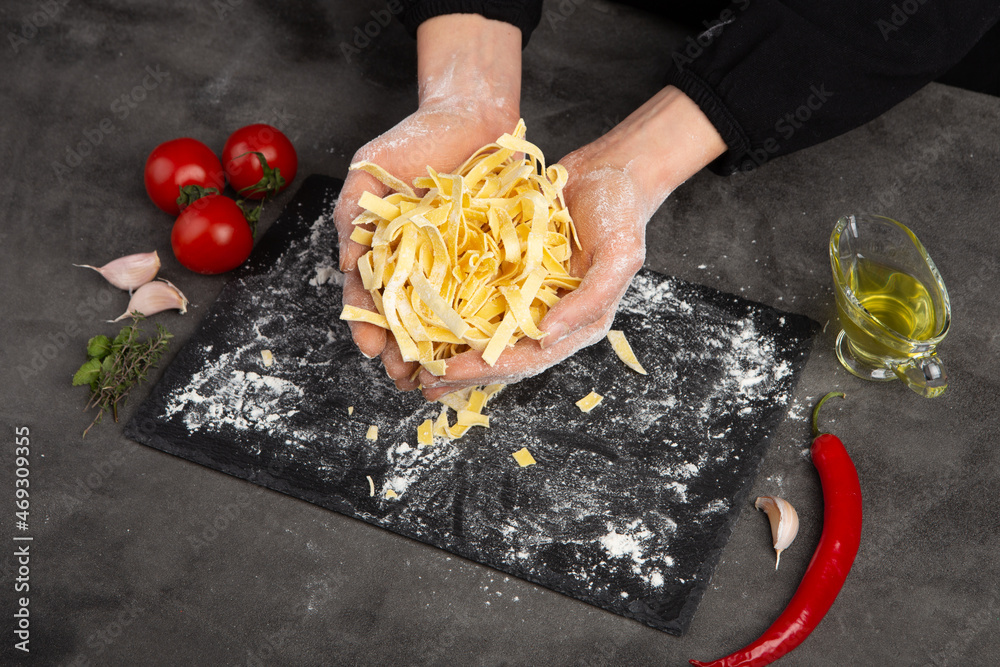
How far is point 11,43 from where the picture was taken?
2.76m

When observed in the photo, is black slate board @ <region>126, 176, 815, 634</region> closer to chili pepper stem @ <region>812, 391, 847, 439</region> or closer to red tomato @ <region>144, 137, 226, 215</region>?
chili pepper stem @ <region>812, 391, 847, 439</region>

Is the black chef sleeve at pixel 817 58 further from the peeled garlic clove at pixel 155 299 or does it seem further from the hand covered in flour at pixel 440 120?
the peeled garlic clove at pixel 155 299

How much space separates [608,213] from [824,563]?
881 mm

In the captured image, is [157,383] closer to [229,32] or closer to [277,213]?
[277,213]

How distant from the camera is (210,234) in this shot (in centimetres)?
214

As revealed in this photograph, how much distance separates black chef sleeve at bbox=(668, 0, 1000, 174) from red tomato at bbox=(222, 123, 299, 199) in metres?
1.09

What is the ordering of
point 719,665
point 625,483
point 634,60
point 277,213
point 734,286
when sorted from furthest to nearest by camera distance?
point 634,60
point 277,213
point 734,286
point 625,483
point 719,665

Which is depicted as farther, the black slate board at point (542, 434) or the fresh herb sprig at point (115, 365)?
the fresh herb sprig at point (115, 365)

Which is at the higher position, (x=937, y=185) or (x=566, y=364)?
(x=937, y=185)

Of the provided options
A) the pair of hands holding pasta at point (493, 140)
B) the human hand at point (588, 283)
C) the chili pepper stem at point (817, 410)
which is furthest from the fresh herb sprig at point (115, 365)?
the chili pepper stem at point (817, 410)

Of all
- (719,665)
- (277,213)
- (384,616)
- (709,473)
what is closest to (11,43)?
(277,213)

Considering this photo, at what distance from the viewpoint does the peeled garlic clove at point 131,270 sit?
222 cm

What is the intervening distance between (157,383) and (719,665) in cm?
144

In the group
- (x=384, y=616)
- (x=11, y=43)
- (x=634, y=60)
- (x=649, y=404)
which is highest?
(x=634, y=60)
